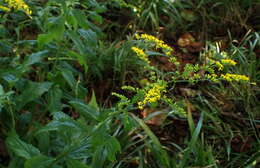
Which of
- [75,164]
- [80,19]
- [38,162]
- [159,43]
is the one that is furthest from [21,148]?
[159,43]

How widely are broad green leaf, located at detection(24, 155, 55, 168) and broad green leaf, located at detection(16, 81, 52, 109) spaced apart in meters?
0.39

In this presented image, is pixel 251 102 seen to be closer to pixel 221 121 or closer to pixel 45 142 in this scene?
pixel 221 121

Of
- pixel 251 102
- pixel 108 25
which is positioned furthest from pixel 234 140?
pixel 108 25

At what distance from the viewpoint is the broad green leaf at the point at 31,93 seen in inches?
70.6

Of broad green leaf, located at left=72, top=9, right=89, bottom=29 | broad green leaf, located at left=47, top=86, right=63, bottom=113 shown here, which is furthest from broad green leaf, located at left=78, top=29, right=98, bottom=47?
broad green leaf, located at left=47, top=86, right=63, bottom=113

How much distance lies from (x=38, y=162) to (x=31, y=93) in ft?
1.44

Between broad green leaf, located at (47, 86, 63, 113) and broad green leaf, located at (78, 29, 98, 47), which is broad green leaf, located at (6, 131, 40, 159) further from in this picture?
broad green leaf, located at (78, 29, 98, 47)

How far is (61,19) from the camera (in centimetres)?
172

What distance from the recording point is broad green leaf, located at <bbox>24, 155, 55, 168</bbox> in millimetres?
1478

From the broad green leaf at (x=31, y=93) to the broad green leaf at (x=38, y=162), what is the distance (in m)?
0.39

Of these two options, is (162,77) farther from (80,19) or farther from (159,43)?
(80,19)

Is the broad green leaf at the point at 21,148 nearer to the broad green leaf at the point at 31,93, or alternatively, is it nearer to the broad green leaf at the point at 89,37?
the broad green leaf at the point at 31,93

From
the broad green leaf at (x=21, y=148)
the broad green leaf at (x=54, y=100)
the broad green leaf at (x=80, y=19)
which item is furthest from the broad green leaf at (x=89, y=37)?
the broad green leaf at (x=21, y=148)

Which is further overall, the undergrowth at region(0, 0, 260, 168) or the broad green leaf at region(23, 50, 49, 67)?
the broad green leaf at region(23, 50, 49, 67)
